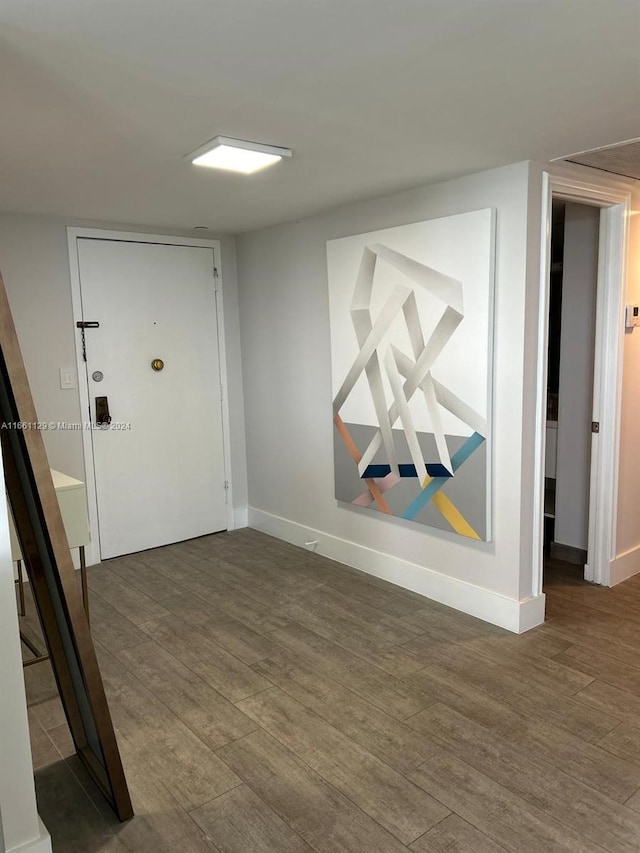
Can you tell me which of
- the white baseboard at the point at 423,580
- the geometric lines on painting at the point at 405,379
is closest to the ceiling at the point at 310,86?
the geometric lines on painting at the point at 405,379

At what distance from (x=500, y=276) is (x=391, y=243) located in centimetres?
72

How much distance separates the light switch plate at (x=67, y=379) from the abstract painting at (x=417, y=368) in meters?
1.69

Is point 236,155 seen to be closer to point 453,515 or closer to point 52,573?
point 52,573

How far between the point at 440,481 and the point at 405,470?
0.25 metres

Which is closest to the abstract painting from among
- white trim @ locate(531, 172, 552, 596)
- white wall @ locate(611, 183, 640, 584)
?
white trim @ locate(531, 172, 552, 596)

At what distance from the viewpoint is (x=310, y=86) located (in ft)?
6.45

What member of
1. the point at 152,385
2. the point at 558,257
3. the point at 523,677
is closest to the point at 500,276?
the point at 523,677

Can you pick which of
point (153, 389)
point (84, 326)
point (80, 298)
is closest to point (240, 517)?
point (153, 389)

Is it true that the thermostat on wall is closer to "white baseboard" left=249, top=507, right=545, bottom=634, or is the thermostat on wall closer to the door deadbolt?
"white baseboard" left=249, top=507, right=545, bottom=634

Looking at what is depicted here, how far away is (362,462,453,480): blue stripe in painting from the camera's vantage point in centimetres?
340

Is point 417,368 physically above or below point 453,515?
above

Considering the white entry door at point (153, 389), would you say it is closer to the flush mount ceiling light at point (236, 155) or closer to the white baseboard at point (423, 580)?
the white baseboard at point (423, 580)

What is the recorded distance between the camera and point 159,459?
4566mm

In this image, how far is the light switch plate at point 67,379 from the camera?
411 cm
